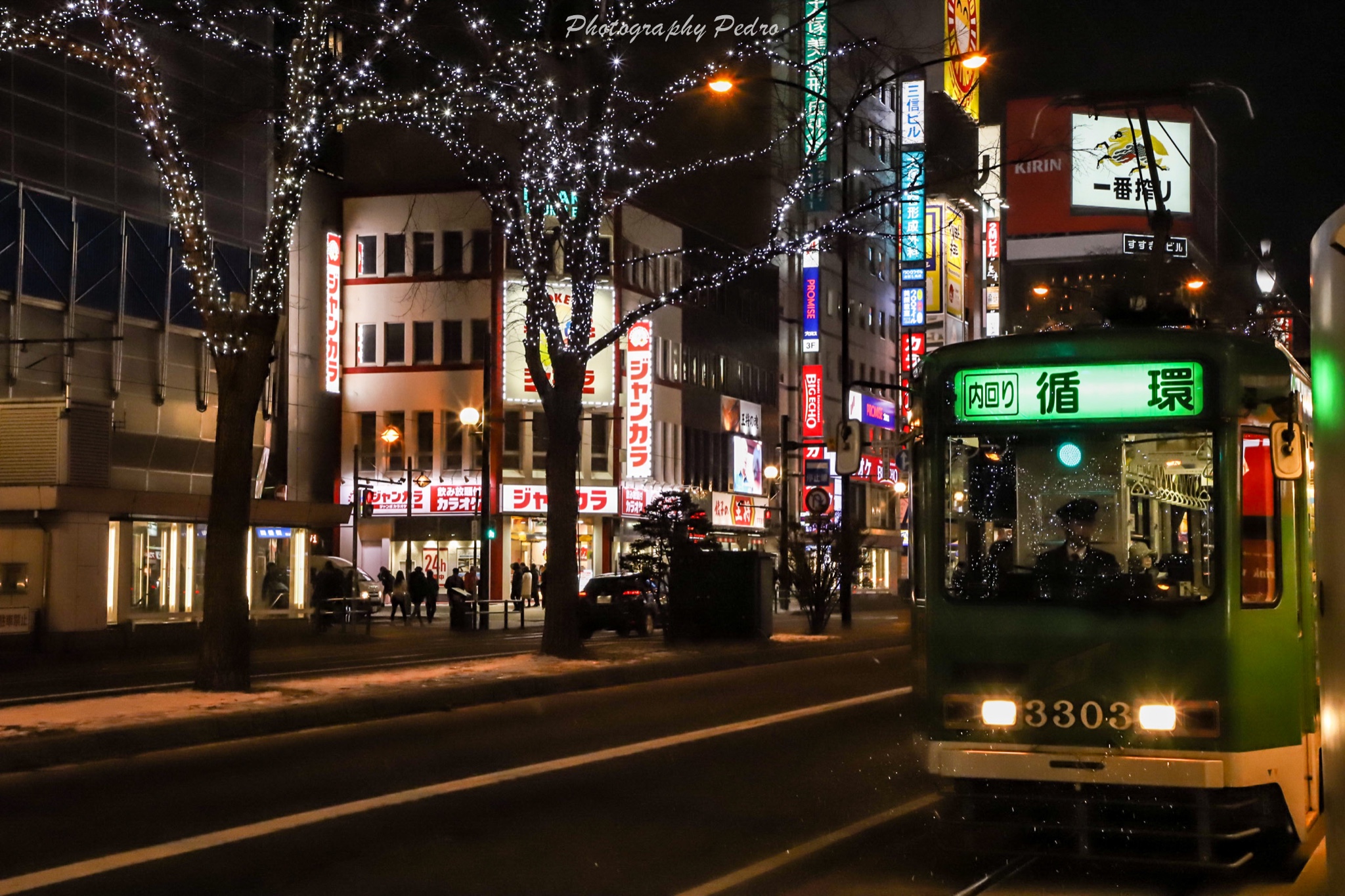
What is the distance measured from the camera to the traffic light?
37.6 ft

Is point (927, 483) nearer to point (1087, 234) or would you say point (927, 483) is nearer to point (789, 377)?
point (789, 377)

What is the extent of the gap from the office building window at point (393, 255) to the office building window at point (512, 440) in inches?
270

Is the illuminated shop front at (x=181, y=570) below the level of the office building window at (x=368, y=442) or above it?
below

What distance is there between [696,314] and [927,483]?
5841 cm

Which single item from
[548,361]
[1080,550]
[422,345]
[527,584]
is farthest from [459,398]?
[1080,550]

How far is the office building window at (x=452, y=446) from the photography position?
60.8m

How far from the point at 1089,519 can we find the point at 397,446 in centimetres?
5329

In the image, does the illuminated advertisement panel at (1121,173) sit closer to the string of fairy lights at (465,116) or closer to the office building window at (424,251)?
the office building window at (424,251)

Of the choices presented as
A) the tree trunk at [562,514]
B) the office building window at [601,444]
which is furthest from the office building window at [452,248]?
the tree trunk at [562,514]

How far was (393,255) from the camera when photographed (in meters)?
61.8

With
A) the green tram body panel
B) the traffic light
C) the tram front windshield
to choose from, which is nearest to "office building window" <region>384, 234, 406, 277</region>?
the traffic light

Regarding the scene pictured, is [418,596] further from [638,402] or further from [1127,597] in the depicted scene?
[1127,597]

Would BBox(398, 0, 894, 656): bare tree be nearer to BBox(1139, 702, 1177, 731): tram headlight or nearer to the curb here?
the curb

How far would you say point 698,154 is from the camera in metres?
71.9
